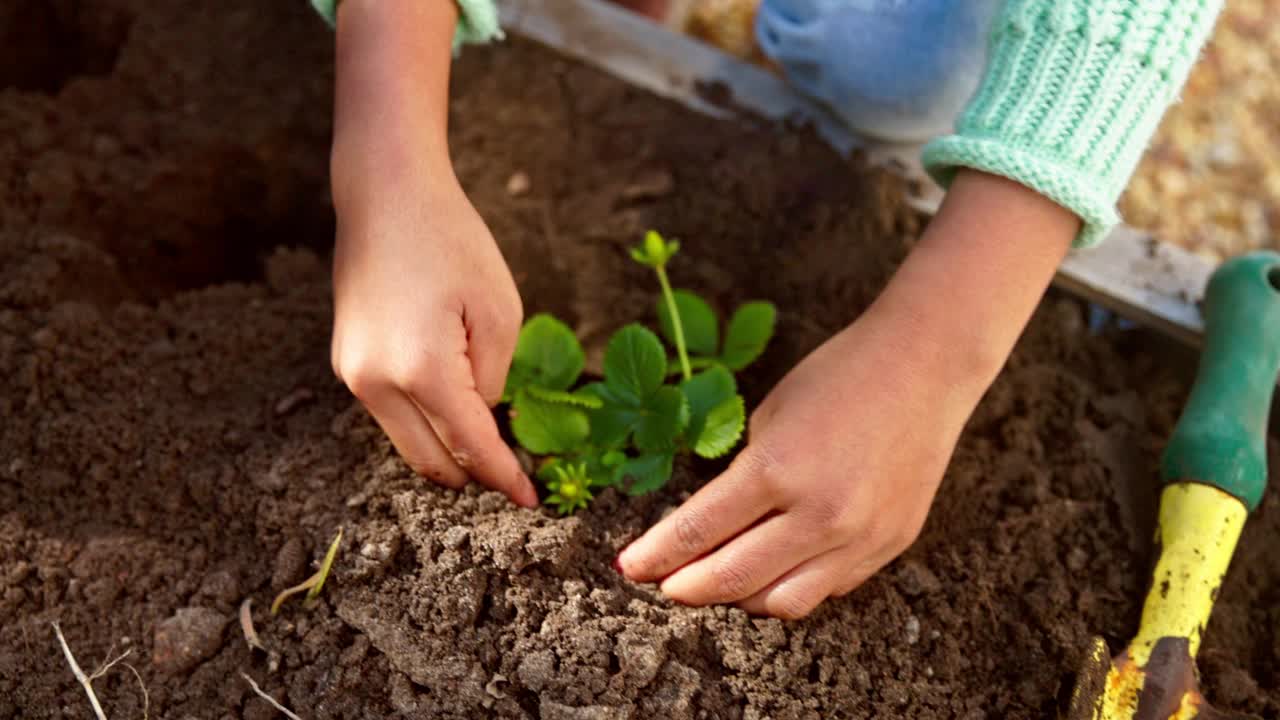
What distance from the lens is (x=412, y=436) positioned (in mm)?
1157

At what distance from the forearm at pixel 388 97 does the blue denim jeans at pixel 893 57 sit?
661mm

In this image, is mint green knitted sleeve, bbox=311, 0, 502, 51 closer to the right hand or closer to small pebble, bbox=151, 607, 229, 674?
the right hand

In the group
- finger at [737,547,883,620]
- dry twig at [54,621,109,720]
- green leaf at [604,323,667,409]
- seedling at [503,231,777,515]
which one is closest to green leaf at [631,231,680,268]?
seedling at [503,231,777,515]

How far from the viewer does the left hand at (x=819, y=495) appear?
3.62ft

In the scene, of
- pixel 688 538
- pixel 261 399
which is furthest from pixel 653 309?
pixel 261 399

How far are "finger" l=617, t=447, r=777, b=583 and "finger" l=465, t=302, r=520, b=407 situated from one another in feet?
0.82

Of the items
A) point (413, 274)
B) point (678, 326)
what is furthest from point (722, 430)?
point (413, 274)

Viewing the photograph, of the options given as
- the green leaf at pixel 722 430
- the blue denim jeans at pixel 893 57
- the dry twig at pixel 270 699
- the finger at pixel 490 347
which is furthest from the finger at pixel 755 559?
the blue denim jeans at pixel 893 57

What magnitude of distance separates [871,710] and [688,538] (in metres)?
0.27

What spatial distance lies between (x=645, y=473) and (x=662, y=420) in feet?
0.23

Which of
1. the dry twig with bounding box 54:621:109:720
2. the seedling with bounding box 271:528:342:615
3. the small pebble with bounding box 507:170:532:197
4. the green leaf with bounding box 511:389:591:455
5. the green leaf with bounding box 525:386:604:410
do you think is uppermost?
the small pebble with bounding box 507:170:532:197

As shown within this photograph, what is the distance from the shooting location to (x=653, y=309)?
1496 mm

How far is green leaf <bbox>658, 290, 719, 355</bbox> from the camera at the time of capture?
140cm

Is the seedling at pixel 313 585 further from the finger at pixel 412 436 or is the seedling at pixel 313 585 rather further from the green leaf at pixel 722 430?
the green leaf at pixel 722 430
